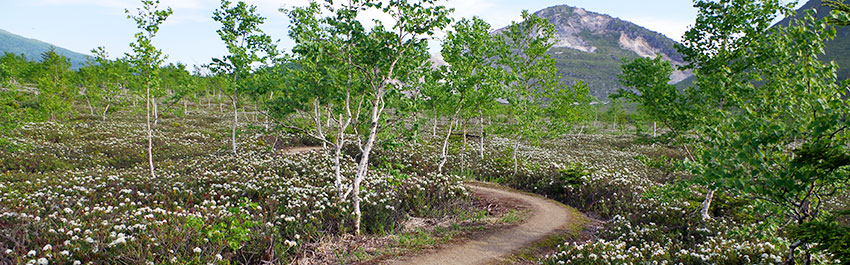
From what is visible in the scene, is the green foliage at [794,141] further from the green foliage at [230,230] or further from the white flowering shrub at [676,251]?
the green foliage at [230,230]

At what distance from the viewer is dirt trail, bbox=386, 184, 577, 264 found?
9.51 m

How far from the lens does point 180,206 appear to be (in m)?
11.8

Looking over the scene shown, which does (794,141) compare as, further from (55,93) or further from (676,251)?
(55,93)

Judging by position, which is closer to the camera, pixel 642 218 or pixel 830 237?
pixel 830 237

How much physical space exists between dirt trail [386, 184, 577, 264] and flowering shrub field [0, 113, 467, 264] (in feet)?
7.25

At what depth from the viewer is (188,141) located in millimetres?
28297

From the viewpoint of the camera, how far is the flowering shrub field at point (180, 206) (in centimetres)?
786

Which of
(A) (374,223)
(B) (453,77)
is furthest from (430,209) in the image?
(B) (453,77)

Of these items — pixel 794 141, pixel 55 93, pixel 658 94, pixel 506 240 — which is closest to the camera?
pixel 794 141

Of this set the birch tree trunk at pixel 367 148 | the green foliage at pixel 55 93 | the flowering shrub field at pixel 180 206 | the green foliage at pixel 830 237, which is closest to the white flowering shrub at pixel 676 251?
the green foliage at pixel 830 237

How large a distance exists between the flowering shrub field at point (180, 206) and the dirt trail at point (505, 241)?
7.25 feet

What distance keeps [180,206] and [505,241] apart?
10.0 metres

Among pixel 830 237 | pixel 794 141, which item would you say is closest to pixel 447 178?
pixel 794 141

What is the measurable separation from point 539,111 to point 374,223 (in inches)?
536
